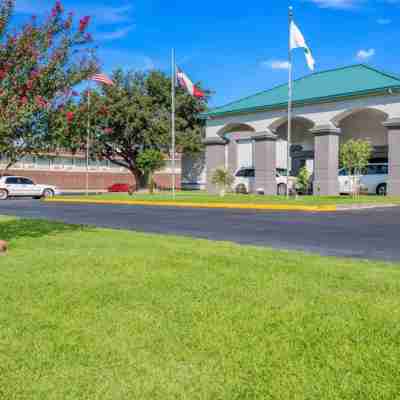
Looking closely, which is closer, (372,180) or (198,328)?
(198,328)

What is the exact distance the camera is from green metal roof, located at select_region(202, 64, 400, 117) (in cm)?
2625

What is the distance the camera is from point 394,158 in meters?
24.4

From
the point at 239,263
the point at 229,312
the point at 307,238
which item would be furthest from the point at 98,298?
the point at 307,238

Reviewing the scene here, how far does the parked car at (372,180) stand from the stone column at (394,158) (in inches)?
51.0

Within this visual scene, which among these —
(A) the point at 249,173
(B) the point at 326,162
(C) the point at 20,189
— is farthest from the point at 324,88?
(C) the point at 20,189

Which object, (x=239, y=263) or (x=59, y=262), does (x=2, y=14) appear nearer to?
(x=59, y=262)

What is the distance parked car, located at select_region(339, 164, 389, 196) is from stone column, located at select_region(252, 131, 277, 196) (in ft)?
13.9

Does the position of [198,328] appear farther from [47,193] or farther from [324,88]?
[47,193]

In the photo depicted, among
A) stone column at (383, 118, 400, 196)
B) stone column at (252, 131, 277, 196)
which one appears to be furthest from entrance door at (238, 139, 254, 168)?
stone column at (383, 118, 400, 196)

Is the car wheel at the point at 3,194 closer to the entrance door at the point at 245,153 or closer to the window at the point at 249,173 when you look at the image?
the window at the point at 249,173

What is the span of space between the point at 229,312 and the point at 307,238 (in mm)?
5851

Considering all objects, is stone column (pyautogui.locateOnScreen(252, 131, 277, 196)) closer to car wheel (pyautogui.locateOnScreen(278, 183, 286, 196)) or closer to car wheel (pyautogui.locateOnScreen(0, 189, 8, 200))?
car wheel (pyautogui.locateOnScreen(278, 183, 286, 196))

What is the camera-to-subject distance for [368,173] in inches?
1050

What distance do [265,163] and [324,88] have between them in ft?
19.4
